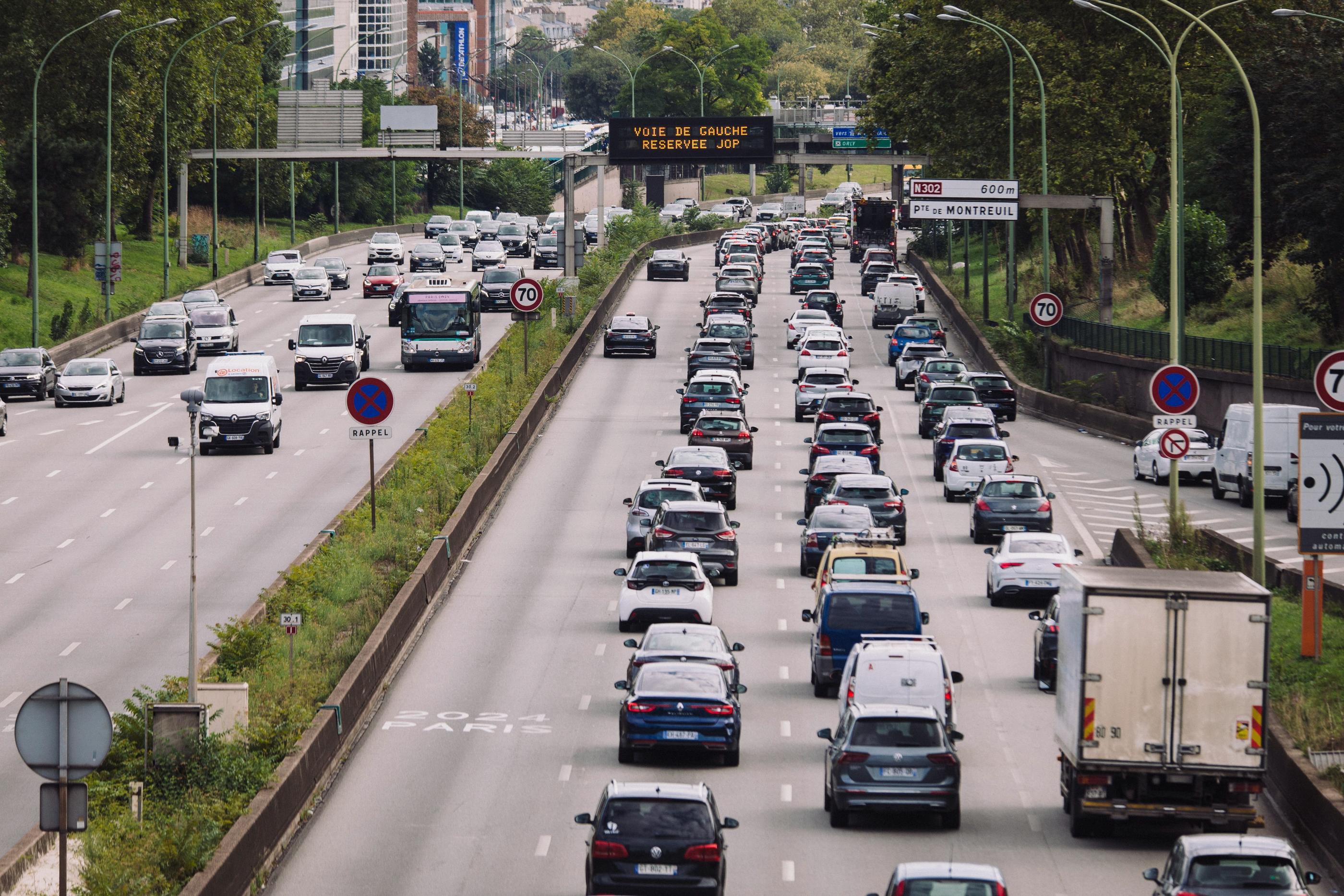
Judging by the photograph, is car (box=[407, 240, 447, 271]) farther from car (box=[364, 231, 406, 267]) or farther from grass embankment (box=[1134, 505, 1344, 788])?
grass embankment (box=[1134, 505, 1344, 788])

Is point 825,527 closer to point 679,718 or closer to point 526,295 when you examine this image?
point 679,718

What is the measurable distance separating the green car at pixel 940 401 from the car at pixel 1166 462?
21.2ft

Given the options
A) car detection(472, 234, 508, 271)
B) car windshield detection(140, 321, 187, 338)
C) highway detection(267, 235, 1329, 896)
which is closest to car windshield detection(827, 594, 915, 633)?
highway detection(267, 235, 1329, 896)

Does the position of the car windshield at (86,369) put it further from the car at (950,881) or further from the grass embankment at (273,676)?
the car at (950,881)

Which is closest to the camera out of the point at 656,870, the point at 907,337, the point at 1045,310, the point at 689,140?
the point at 656,870

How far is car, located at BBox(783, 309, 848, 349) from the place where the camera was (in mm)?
72938

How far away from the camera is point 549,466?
162ft

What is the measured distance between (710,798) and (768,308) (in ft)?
226

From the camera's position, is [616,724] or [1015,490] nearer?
[616,724]

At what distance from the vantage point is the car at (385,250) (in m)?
99.9

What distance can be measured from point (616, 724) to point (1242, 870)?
1185cm

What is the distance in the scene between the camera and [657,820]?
18.5 metres

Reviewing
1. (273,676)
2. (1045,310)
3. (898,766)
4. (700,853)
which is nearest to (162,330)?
(1045,310)

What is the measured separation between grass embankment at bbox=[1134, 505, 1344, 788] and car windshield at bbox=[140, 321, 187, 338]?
3796 centimetres
